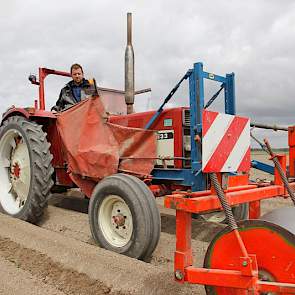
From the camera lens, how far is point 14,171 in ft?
16.8

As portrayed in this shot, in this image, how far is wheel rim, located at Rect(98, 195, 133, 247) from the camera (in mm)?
3500

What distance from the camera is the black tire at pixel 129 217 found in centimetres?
326

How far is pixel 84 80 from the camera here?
5.36 metres

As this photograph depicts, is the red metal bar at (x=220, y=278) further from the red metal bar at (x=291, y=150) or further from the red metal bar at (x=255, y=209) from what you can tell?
the red metal bar at (x=291, y=150)

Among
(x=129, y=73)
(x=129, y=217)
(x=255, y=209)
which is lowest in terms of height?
(x=129, y=217)

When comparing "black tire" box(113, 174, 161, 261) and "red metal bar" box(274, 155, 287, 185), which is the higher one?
"red metal bar" box(274, 155, 287, 185)

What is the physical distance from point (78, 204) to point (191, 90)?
3.07 metres

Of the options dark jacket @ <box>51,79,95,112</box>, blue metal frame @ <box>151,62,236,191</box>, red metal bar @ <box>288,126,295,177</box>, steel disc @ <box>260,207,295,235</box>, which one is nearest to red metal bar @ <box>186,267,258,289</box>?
steel disc @ <box>260,207,295,235</box>

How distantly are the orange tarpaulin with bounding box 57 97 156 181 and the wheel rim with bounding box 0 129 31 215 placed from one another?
2.68 feet

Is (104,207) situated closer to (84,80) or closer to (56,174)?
(56,174)

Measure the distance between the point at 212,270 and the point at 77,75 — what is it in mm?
3806

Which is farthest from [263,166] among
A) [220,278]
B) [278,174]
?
[220,278]

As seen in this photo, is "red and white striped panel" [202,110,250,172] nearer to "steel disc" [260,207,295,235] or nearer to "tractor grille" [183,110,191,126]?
"steel disc" [260,207,295,235]

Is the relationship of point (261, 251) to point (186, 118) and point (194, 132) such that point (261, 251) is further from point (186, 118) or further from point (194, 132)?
point (186, 118)
